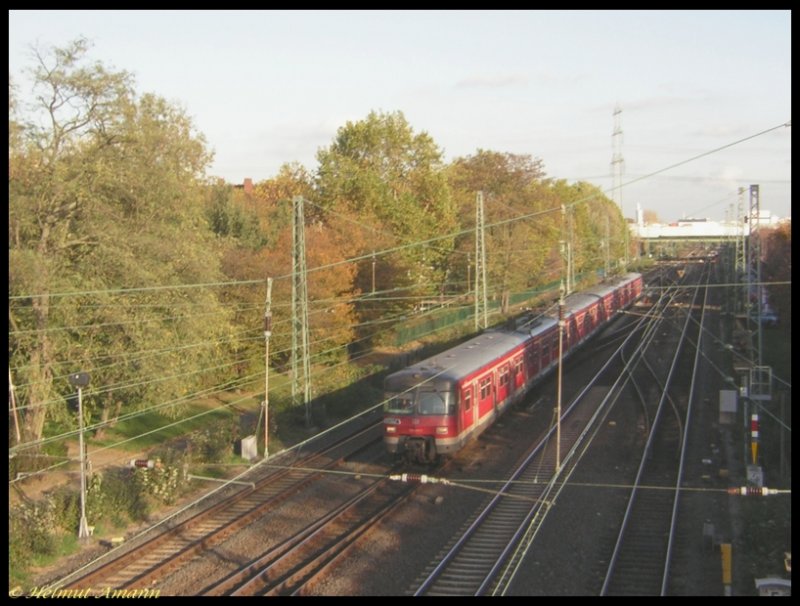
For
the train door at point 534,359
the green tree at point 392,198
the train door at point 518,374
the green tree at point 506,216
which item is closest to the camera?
the train door at point 518,374

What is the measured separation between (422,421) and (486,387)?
280 cm

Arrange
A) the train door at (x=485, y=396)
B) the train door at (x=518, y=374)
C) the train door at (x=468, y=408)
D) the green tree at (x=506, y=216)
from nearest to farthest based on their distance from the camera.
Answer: the train door at (x=468, y=408), the train door at (x=485, y=396), the train door at (x=518, y=374), the green tree at (x=506, y=216)

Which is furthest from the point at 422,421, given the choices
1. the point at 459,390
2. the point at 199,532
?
the point at 199,532

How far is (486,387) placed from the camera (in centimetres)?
2062

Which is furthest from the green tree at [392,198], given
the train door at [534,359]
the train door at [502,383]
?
the train door at [502,383]

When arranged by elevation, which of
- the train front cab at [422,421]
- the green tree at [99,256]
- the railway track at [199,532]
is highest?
the green tree at [99,256]

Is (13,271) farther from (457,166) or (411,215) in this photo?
(457,166)

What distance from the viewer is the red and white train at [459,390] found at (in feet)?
60.3

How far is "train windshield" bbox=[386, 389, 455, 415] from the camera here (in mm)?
18359

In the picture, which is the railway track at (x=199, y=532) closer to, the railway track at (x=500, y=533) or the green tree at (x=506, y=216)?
the railway track at (x=500, y=533)

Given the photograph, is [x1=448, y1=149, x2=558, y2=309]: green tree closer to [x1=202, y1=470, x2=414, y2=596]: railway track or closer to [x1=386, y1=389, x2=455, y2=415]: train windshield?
[x1=386, y1=389, x2=455, y2=415]: train windshield

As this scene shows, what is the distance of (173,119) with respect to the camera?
3938 cm

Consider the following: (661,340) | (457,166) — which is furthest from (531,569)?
(457,166)

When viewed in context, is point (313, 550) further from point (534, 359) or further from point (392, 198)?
point (392, 198)
